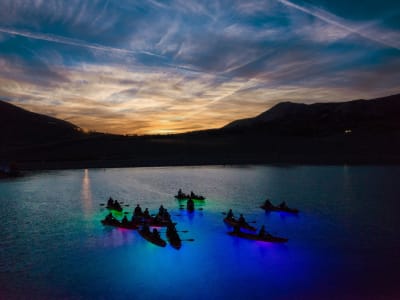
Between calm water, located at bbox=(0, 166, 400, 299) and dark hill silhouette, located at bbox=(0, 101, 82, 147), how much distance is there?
389ft

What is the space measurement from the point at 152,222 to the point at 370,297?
17.7 metres

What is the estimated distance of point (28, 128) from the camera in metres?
158

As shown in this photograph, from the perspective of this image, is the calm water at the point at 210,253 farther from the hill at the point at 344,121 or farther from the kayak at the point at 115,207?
the hill at the point at 344,121

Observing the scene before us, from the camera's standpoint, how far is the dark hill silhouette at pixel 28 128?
148125mm

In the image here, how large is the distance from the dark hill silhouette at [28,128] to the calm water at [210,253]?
389ft

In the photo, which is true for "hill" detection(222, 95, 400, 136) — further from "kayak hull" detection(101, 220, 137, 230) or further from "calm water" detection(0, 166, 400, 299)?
"kayak hull" detection(101, 220, 137, 230)

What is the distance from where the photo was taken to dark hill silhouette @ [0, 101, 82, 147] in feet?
486

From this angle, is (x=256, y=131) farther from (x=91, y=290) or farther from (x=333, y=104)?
(x=91, y=290)

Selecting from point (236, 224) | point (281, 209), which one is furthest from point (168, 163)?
point (236, 224)

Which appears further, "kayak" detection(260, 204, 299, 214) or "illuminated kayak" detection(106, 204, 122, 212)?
"illuminated kayak" detection(106, 204, 122, 212)

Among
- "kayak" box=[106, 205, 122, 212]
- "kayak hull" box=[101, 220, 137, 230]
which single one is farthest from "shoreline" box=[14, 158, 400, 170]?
"kayak hull" box=[101, 220, 137, 230]

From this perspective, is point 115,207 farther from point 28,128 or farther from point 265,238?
point 28,128

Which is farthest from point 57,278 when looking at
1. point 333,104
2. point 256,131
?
point 333,104

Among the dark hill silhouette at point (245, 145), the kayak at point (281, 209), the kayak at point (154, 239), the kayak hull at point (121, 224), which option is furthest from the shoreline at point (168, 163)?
the kayak at point (154, 239)
